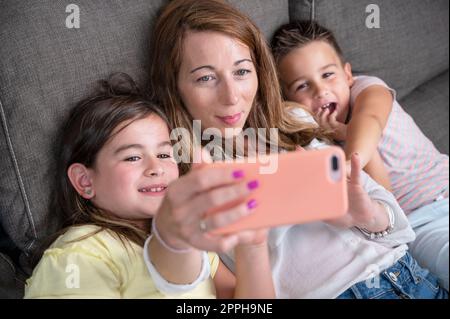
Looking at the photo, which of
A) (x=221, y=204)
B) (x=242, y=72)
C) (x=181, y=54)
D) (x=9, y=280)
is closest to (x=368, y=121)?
(x=242, y=72)

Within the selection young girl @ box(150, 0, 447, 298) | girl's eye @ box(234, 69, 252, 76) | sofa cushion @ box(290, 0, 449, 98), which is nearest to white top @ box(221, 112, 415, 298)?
young girl @ box(150, 0, 447, 298)

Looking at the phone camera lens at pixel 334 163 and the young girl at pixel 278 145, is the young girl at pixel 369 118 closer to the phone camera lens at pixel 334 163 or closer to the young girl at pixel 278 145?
Answer: the young girl at pixel 278 145

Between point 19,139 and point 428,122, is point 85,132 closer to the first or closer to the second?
point 19,139

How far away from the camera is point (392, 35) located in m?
1.52

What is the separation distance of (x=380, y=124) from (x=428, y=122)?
425 millimetres

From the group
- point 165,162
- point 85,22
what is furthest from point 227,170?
point 85,22

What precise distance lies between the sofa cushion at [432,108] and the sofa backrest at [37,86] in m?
0.98

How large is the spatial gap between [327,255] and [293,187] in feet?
1.29

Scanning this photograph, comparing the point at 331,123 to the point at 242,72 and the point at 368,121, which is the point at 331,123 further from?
the point at 242,72

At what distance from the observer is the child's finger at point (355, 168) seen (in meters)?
A: 0.89

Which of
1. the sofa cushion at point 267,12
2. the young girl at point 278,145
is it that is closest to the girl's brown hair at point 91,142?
the young girl at point 278,145

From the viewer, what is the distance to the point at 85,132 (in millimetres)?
1001

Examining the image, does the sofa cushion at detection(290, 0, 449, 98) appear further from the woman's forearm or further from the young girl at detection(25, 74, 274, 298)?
the woman's forearm

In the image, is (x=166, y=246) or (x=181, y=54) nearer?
(x=166, y=246)
